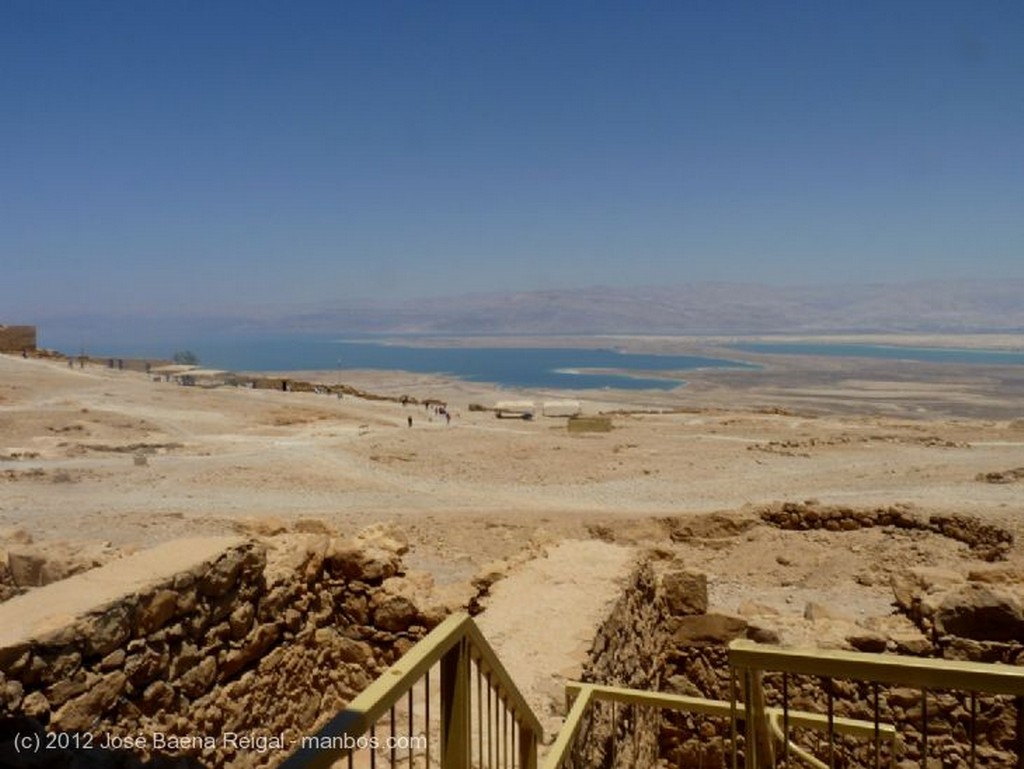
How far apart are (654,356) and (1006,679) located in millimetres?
138738

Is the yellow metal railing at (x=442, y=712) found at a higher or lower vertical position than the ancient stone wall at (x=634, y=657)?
higher

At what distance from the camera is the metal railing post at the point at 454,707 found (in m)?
3.57

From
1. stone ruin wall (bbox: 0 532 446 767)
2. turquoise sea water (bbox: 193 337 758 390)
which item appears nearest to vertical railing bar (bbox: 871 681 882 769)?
stone ruin wall (bbox: 0 532 446 767)

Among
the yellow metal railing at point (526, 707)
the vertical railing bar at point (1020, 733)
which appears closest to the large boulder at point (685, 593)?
the yellow metal railing at point (526, 707)

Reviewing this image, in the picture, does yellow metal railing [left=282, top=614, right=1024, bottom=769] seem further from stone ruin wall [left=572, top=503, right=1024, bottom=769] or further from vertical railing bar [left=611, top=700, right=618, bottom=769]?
stone ruin wall [left=572, top=503, right=1024, bottom=769]

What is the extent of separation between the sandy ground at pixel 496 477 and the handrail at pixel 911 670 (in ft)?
10.6

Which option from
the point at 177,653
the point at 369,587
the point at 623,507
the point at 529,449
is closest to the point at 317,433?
the point at 529,449

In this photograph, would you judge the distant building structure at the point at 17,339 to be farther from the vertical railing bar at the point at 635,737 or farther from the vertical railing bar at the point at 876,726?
the vertical railing bar at the point at 876,726

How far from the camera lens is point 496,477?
1022 inches

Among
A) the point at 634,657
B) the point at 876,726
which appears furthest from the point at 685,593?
the point at 876,726

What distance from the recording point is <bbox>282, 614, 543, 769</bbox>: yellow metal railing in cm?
253

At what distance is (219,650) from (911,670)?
5.41 meters

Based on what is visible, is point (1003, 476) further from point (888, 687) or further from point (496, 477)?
point (888, 687)

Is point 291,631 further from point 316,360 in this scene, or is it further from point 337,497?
point 316,360
